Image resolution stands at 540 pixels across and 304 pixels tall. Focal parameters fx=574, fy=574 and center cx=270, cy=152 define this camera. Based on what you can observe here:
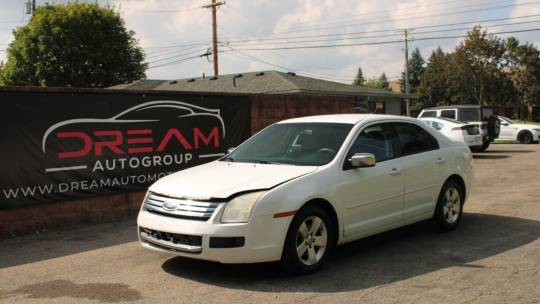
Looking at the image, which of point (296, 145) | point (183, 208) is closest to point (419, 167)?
point (296, 145)

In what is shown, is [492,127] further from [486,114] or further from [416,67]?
[416,67]

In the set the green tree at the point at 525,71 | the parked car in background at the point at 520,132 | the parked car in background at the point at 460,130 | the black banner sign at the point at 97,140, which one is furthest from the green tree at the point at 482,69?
the black banner sign at the point at 97,140

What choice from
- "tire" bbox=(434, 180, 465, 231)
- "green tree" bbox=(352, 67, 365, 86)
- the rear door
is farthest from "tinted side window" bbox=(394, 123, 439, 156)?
"green tree" bbox=(352, 67, 365, 86)

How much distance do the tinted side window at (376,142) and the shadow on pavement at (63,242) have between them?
10.7 ft

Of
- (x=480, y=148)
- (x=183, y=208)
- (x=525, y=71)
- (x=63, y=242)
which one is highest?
(x=525, y=71)

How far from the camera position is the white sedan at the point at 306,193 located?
17.3 ft

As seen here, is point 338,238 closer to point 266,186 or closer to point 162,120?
point 266,186

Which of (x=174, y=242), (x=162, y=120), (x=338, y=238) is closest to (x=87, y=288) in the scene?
(x=174, y=242)

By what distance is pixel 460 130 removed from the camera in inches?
786

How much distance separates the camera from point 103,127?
9117 mm

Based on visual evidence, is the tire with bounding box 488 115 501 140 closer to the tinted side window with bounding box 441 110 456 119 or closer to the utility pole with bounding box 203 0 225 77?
the tinted side window with bounding box 441 110 456 119

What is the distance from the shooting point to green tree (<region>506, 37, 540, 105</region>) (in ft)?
229

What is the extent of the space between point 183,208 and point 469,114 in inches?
752

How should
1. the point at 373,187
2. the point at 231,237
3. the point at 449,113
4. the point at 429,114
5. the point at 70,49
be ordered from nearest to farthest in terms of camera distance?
the point at 231,237, the point at 373,187, the point at 449,113, the point at 429,114, the point at 70,49
